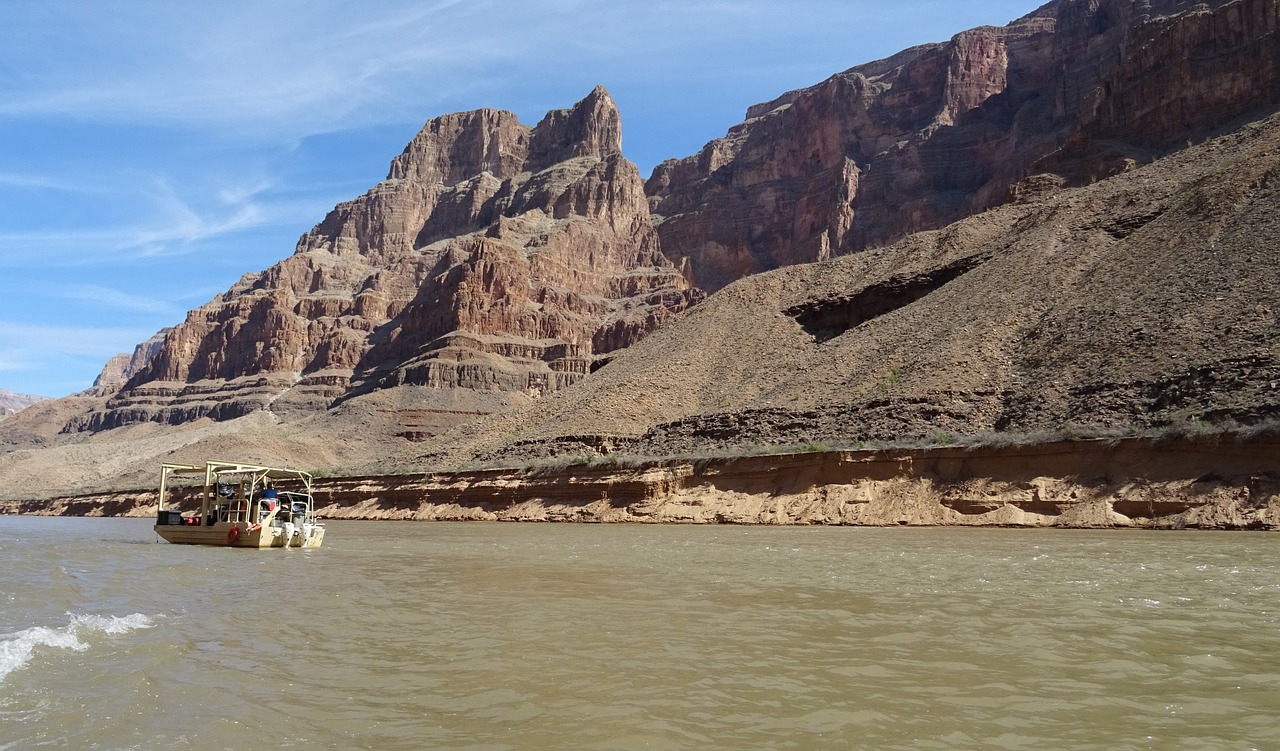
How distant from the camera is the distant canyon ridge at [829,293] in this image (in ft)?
116

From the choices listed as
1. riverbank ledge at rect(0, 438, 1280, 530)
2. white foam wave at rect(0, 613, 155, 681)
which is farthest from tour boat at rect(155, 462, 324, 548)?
white foam wave at rect(0, 613, 155, 681)

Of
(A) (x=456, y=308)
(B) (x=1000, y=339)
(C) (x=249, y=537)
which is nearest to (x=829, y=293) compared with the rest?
(B) (x=1000, y=339)

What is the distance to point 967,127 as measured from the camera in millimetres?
141375

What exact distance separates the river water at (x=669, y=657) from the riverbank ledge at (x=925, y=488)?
301 inches

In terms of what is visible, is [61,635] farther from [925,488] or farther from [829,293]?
[829,293]

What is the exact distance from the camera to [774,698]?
730cm

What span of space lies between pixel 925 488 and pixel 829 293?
2986 cm

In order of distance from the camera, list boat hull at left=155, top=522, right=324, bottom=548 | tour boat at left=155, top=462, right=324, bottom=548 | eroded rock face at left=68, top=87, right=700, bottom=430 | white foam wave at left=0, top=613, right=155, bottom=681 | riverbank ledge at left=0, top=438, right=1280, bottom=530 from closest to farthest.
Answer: white foam wave at left=0, top=613, right=155, bottom=681 → riverbank ledge at left=0, top=438, right=1280, bottom=530 → boat hull at left=155, top=522, right=324, bottom=548 → tour boat at left=155, top=462, right=324, bottom=548 → eroded rock face at left=68, top=87, right=700, bottom=430

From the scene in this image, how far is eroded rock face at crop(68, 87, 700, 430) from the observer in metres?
136

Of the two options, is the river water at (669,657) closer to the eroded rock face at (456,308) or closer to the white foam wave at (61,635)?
the white foam wave at (61,635)

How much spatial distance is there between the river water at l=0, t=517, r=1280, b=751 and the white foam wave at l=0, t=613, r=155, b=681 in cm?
6

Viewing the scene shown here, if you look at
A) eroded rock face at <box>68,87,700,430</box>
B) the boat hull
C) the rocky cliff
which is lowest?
the boat hull

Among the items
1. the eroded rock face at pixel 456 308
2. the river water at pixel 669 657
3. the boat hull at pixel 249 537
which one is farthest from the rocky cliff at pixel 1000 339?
the eroded rock face at pixel 456 308

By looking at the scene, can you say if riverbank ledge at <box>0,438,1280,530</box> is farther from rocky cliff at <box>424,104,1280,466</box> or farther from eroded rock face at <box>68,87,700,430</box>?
eroded rock face at <box>68,87,700,430</box>
